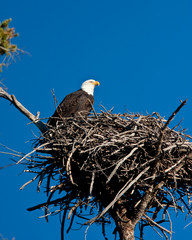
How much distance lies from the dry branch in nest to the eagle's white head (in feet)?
7.76

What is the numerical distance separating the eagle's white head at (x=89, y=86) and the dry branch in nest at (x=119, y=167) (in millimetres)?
2366

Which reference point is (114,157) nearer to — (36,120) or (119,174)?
(119,174)

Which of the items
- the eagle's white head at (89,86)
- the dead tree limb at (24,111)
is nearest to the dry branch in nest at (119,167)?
the dead tree limb at (24,111)

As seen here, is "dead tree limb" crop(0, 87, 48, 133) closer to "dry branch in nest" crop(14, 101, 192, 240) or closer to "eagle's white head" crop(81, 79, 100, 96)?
"dry branch in nest" crop(14, 101, 192, 240)

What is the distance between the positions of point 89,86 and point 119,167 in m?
3.49

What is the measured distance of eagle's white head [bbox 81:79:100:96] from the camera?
7.63m

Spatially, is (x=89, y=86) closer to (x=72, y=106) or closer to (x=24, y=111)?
(x=72, y=106)

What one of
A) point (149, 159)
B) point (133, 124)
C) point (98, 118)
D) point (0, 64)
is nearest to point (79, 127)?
point (98, 118)

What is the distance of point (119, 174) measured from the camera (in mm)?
4660

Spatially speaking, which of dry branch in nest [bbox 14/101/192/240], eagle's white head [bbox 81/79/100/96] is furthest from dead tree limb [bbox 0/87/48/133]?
eagle's white head [bbox 81/79/100/96]

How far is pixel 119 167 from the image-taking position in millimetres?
4559

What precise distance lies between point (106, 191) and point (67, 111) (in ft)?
6.80

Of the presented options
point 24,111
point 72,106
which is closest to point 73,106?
point 72,106

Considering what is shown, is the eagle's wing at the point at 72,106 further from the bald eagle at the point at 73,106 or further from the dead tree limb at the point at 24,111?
the dead tree limb at the point at 24,111
